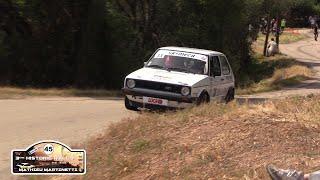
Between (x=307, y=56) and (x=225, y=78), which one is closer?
(x=225, y=78)

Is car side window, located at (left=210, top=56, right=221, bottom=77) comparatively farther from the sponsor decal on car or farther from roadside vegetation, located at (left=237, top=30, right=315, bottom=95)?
Result: roadside vegetation, located at (left=237, top=30, right=315, bottom=95)

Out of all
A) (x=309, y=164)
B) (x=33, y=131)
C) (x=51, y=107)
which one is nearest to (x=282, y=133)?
(x=309, y=164)

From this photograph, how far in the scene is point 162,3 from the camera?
88.7 ft

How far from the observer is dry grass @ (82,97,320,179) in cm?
694

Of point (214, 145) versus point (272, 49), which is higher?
point (214, 145)

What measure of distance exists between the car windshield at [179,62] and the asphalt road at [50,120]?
1384mm

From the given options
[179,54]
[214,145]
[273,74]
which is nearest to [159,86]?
[179,54]

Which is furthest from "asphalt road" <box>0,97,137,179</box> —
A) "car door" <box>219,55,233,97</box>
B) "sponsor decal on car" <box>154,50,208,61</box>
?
"car door" <box>219,55,233,97</box>

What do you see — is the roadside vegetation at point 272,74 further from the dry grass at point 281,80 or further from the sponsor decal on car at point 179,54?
the sponsor decal on car at point 179,54

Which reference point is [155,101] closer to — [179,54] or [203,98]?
[203,98]

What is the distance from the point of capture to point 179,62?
50.4ft

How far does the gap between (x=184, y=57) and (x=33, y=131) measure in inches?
180

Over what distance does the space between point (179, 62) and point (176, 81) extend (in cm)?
134

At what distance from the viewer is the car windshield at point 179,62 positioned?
15203 mm
